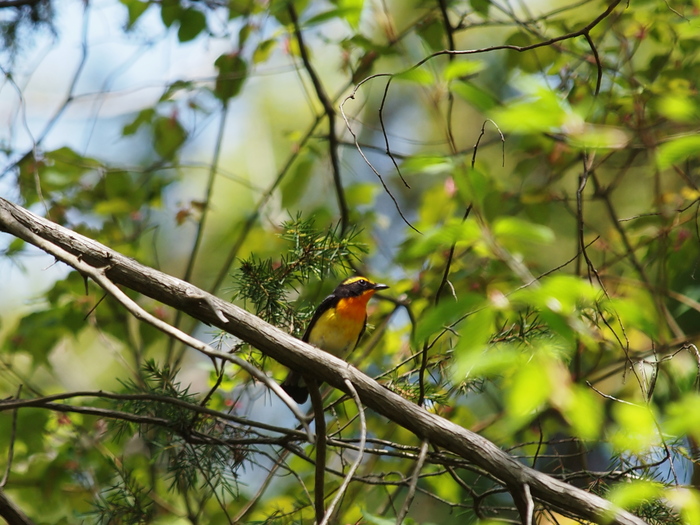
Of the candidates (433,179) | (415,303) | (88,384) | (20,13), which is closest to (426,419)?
(415,303)

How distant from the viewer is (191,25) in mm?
4414

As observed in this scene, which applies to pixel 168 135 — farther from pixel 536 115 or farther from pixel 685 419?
pixel 685 419

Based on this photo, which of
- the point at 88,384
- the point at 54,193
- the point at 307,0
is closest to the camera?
the point at 307,0

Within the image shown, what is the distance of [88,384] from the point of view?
778 centimetres

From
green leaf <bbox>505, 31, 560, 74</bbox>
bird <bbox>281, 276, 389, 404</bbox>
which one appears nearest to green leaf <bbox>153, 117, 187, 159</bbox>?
bird <bbox>281, 276, 389, 404</bbox>

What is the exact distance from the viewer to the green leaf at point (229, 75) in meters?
4.73

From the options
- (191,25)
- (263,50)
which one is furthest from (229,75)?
(191,25)

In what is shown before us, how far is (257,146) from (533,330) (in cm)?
696

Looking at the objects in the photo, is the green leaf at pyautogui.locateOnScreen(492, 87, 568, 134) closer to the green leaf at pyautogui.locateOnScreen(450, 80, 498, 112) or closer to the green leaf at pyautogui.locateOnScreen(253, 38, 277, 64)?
the green leaf at pyautogui.locateOnScreen(450, 80, 498, 112)

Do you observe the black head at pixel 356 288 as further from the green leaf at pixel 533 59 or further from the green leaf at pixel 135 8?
the green leaf at pixel 135 8

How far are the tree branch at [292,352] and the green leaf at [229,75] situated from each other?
8.64 ft

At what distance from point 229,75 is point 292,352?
299 centimetres

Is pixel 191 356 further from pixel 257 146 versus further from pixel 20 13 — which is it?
pixel 20 13

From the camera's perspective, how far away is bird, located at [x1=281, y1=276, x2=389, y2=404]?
4824 millimetres
